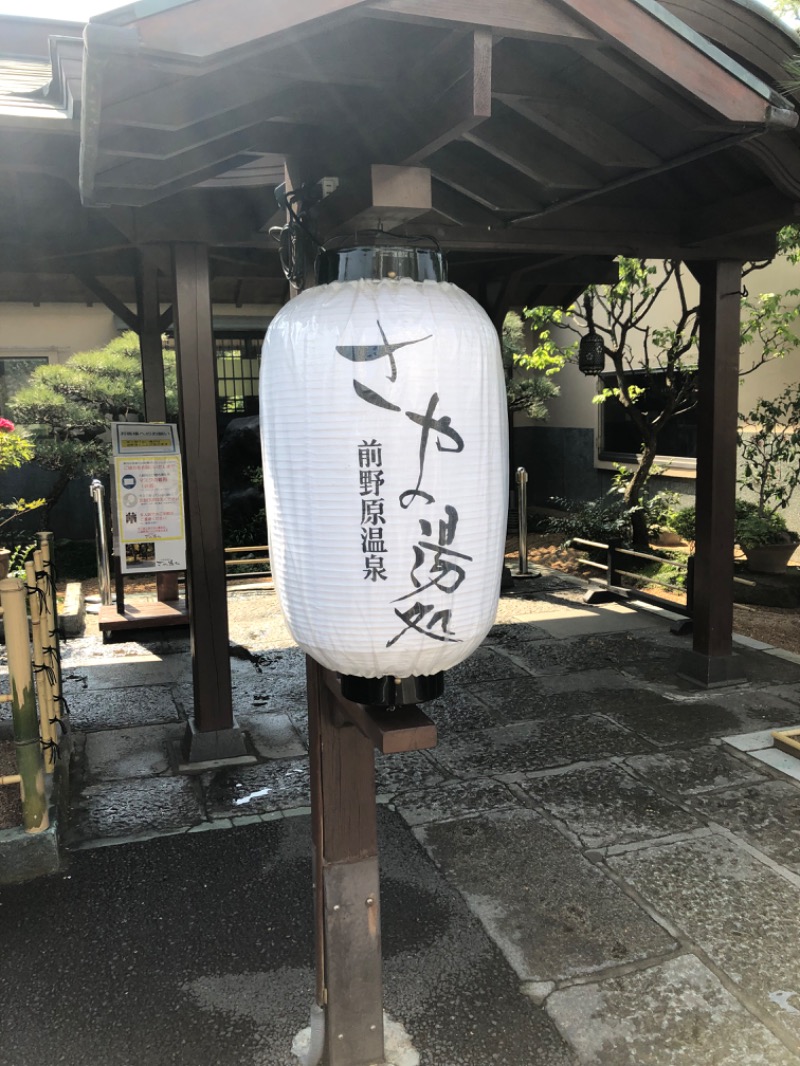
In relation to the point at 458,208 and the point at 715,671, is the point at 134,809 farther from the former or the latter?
the point at 715,671

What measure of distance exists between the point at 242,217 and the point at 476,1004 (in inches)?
162

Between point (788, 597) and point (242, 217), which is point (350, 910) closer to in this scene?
point (242, 217)

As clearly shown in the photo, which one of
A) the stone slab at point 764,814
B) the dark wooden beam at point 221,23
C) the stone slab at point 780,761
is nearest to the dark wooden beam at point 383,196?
the dark wooden beam at point 221,23

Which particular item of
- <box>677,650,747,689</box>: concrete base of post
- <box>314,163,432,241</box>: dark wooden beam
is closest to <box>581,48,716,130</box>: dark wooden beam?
<box>314,163,432,241</box>: dark wooden beam

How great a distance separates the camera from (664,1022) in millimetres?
2740

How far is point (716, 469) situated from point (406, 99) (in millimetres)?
4428

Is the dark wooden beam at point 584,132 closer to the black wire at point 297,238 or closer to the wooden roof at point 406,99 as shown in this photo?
the wooden roof at point 406,99

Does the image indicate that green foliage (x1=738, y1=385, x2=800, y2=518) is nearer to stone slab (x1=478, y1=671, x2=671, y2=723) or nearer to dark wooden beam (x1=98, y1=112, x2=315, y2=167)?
stone slab (x1=478, y1=671, x2=671, y2=723)

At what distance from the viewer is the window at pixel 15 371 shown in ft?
42.4

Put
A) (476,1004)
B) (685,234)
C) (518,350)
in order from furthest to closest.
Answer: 1. (518,350)
2. (685,234)
3. (476,1004)

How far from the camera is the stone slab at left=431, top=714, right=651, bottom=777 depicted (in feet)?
15.6

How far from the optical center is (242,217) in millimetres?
4637

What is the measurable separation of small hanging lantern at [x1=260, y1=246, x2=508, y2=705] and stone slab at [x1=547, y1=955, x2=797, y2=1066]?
1.45 meters

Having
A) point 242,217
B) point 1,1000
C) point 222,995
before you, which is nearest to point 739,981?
point 222,995
